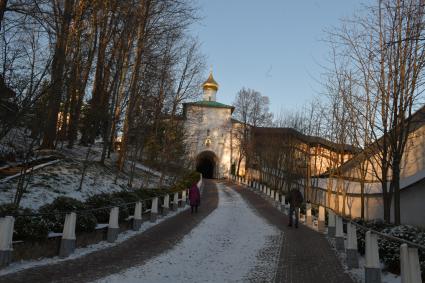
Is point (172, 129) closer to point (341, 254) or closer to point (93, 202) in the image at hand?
point (93, 202)

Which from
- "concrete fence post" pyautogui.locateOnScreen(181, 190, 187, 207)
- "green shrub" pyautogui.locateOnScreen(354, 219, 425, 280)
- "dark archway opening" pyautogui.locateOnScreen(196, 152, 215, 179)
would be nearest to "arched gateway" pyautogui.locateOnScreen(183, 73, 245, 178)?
"dark archway opening" pyautogui.locateOnScreen(196, 152, 215, 179)

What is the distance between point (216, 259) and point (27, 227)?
4.12 meters

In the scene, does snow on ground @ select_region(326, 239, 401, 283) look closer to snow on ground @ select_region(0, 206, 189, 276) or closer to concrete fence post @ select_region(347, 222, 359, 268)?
concrete fence post @ select_region(347, 222, 359, 268)

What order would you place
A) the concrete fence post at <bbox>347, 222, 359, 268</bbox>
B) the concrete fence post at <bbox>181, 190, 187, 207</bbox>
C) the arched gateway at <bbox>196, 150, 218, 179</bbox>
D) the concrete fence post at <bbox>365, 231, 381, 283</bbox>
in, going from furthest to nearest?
1. the arched gateway at <bbox>196, 150, 218, 179</bbox>
2. the concrete fence post at <bbox>181, 190, 187, 207</bbox>
3. the concrete fence post at <bbox>347, 222, 359, 268</bbox>
4. the concrete fence post at <bbox>365, 231, 381, 283</bbox>

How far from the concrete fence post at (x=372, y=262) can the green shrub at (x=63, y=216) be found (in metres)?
6.38

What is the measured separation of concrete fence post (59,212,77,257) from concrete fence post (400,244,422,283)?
6.61 m

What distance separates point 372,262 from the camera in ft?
23.7

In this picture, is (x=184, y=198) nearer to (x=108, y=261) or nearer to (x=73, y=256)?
(x=73, y=256)

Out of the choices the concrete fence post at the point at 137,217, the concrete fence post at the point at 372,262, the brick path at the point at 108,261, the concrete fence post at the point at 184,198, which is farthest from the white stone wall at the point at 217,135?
the concrete fence post at the point at 372,262

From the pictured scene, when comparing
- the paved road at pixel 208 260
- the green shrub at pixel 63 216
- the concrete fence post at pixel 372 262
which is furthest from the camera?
the green shrub at pixel 63 216

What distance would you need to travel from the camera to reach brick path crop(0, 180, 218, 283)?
689 centimetres

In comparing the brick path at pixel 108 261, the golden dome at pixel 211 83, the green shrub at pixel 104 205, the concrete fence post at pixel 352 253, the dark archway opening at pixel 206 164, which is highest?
the golden dome at pixel 211 83

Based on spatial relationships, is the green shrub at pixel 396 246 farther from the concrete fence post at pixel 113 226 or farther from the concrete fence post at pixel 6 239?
the concrete fence post at pixel 6 239

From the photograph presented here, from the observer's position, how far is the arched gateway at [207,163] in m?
66.1
